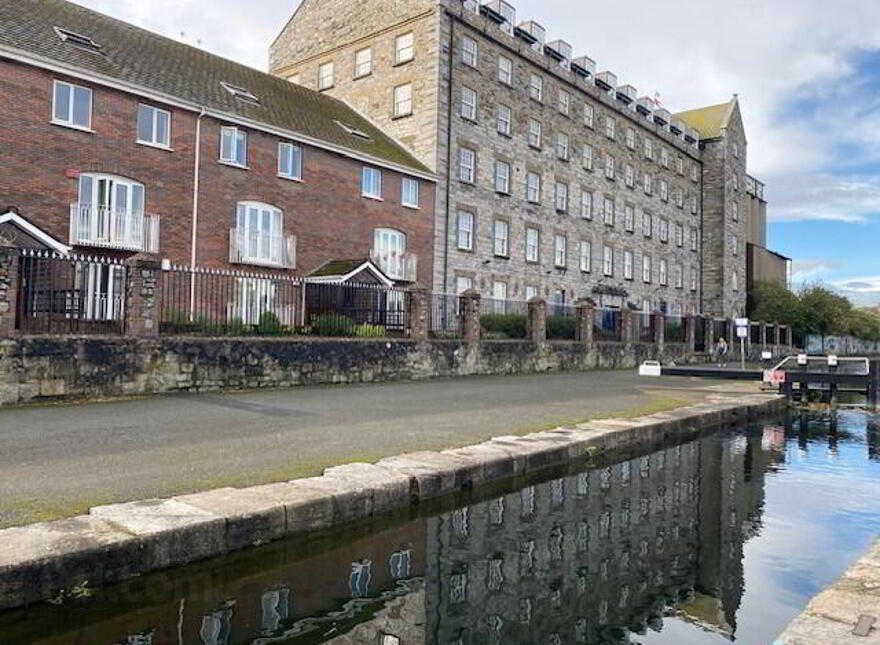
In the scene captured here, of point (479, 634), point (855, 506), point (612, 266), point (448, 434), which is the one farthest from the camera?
point (612, 266)

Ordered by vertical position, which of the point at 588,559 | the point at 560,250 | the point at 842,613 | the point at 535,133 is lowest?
the point at 588,559

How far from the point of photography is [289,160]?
23656mm

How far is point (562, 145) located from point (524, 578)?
3403 centimetres

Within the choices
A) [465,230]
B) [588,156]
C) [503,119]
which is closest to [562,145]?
[588,156]

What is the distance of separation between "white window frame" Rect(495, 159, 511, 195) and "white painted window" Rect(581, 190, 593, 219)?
6.99m

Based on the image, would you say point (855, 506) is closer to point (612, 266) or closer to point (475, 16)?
point (475, 16)

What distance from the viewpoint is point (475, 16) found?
30312 mm

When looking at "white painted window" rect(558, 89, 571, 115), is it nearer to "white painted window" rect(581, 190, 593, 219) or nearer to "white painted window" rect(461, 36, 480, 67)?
"white painted window" rect(581, 190, 593, 219)

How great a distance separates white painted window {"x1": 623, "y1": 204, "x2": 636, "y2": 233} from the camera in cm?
4175

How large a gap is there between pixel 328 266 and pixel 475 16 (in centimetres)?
1440

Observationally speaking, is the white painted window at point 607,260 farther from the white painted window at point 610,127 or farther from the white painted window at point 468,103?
the white painted window at point 468,103

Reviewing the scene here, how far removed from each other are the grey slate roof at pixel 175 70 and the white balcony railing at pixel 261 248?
12.5 feet

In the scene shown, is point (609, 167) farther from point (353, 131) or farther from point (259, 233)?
point (259, 233)

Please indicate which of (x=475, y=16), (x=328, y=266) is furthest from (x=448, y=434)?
(x=475, y=16)
